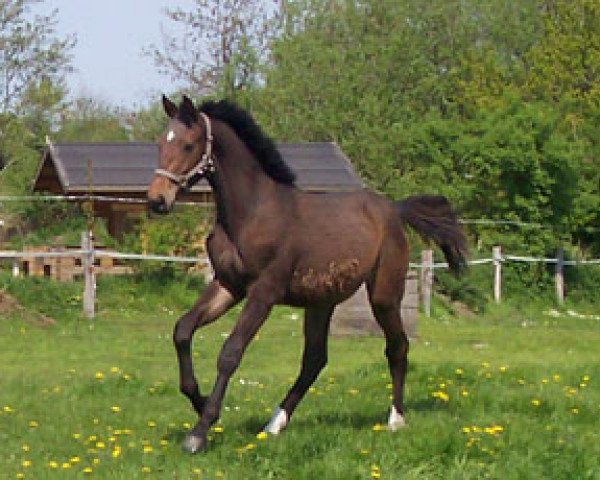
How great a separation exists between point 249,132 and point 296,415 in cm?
240

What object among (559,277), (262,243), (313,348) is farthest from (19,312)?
(559,277)

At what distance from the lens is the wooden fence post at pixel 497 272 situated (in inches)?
1085

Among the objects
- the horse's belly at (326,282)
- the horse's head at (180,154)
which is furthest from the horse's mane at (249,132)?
the horse's belly at (326,282)

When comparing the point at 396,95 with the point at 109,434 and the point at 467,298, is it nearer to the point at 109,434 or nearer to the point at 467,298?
the point at 467,298

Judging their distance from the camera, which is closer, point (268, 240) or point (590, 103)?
point (268, 240)

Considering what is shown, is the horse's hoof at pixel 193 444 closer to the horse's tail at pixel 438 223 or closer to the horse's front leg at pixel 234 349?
the horse's front leg at pixel 234 349


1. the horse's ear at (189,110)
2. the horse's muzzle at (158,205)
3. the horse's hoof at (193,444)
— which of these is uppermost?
the horse's ear at (189,110)

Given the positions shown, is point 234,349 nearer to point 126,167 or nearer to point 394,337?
point 394,337

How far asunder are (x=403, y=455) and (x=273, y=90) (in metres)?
37.5

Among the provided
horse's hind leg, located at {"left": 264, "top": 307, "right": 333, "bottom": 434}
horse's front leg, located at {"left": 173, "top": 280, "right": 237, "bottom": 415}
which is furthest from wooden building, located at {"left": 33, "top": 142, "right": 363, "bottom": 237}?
horse's front leg, located at {"left": 173, "top": 280, "right": 237, "bottom": 415}

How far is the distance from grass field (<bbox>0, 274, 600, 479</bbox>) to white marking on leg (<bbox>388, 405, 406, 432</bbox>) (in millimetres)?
105

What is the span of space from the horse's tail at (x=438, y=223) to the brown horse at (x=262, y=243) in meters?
0.54

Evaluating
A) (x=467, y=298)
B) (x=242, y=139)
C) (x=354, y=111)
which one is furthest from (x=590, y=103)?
(x=242, y=139)

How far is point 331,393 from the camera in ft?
36.7
